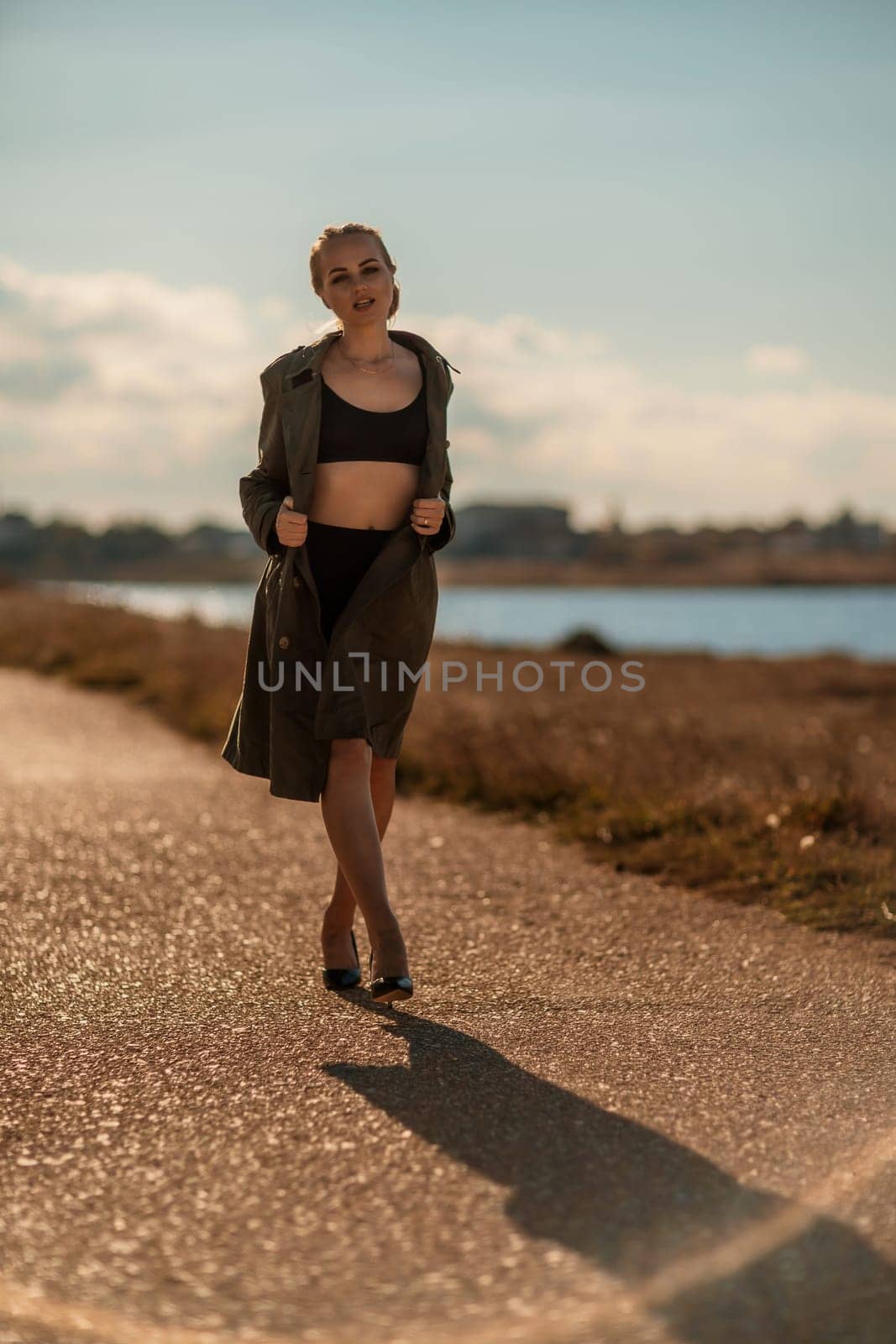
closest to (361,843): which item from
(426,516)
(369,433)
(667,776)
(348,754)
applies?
(348,754)

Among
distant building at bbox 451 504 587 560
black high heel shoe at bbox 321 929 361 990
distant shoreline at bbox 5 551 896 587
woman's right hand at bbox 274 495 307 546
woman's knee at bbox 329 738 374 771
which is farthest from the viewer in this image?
distant building at bbox 451 504 587 560

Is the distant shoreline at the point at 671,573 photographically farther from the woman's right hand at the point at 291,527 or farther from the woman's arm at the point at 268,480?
the woman's right hand at the point at 291,527

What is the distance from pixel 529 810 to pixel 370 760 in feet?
12.1

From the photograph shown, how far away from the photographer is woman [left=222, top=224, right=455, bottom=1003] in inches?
163

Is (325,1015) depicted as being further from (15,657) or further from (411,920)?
(15,657)

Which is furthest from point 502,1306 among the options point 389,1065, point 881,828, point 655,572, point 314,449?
point 655,572

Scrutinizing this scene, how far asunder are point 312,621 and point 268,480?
1.56ft

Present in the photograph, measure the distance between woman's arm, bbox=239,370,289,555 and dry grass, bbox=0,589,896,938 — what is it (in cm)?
248

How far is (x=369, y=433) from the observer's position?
4.22 metres

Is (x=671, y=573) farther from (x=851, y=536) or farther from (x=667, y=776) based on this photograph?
(x=667, y=776)

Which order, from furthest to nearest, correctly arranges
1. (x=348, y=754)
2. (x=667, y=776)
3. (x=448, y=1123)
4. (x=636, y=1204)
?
(x=667, y=776), (x=348, y=754), (x=448, y=1123), (x=636, y=1204)

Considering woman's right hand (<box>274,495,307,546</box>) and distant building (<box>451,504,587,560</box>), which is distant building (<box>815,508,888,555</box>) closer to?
distant building (<box>451,504,587,560</box>)

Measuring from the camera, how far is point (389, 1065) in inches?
139

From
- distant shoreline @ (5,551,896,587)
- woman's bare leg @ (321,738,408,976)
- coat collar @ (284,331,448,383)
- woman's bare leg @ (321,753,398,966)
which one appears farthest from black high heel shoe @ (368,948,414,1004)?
distant shoreline @ (5,551,896,587)
